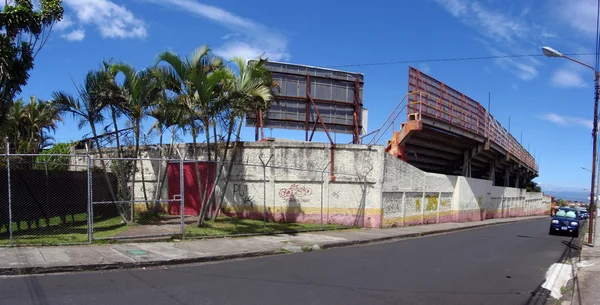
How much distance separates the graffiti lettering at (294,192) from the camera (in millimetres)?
17609

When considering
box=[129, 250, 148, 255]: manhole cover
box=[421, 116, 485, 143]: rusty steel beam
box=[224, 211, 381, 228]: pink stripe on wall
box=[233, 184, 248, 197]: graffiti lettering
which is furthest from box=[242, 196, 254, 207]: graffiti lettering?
box=[421, 116, 485, 143]: rusty steel beam

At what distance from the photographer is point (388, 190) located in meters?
18.6

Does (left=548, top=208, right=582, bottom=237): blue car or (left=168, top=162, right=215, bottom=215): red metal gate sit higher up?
(left=168, top=162, right=215, bottom=215): red metal gate

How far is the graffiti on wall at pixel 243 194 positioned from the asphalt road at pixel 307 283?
6518mm

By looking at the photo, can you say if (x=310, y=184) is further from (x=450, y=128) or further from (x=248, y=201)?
(x=450, y=128)

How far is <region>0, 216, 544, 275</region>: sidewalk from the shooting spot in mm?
8250

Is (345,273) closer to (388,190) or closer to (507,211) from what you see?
(388,190)

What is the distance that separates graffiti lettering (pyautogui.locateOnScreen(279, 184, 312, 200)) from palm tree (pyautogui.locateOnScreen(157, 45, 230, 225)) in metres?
4.18

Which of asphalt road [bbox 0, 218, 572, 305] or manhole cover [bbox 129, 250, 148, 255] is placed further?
manhole cover [bbox 129, 250, 148, 255]

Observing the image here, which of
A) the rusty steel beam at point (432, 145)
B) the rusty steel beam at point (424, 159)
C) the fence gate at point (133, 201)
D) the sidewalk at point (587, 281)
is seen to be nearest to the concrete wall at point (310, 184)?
the fence gate at point (133, 201)

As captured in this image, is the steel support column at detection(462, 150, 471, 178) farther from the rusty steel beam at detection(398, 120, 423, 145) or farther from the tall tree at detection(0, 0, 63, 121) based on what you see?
the tall tree at detection(0, 0, 63, 121)

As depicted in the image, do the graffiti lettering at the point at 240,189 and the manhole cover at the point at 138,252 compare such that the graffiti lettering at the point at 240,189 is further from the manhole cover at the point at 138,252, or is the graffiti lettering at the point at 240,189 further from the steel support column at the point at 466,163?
the steel support column at the point at 466,163

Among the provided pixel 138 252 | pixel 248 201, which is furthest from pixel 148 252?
pixel 248 201

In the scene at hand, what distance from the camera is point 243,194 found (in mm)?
17766
